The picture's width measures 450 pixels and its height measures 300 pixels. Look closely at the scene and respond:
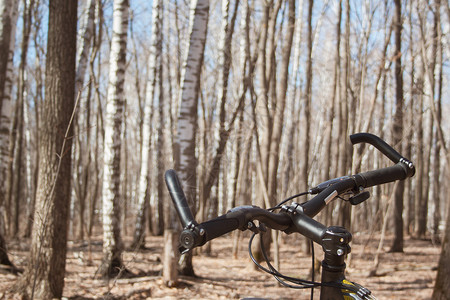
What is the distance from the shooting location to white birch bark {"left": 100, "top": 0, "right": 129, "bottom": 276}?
812 centimetres

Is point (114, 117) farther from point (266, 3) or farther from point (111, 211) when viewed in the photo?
point (266, 3)

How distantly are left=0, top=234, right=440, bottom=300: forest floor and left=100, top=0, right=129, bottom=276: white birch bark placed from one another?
42 centimetres

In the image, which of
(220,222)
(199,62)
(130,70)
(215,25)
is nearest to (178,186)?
(220,222)

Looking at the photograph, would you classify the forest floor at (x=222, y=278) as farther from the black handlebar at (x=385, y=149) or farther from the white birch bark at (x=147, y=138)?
the black handlebar at (x=385, y=149)

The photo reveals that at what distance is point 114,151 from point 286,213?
7.20 meters

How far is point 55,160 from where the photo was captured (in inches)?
232

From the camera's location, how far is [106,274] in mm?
7883

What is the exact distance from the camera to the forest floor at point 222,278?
697 cm

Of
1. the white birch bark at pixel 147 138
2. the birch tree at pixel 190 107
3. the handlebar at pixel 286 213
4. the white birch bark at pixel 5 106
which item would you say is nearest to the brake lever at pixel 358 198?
the handlebar at pixel 286 213

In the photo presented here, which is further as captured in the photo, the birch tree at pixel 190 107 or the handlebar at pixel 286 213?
the birch tree at pixel 190 107

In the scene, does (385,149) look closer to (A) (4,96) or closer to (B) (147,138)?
(A) (4,96)

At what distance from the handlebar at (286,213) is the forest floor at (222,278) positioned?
3.72 meters

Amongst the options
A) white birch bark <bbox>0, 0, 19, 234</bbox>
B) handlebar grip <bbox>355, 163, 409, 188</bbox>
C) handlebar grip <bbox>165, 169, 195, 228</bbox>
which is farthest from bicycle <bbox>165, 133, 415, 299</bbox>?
white birch bark <bbox>0, 0, 19, 234</bbox>

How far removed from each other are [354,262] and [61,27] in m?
9.76
